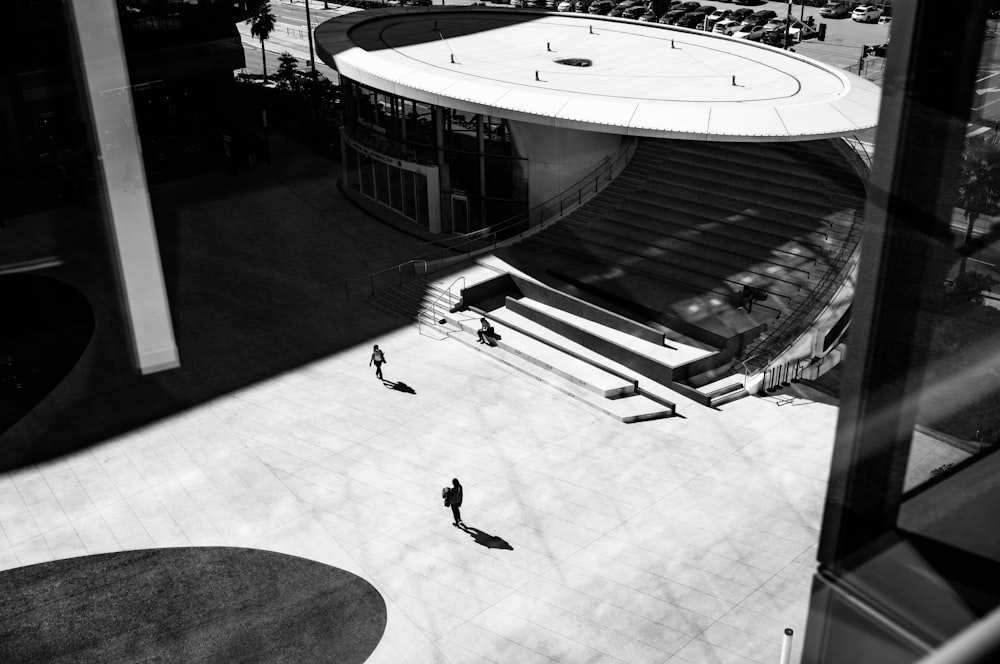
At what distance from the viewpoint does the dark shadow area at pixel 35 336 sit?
2456cm

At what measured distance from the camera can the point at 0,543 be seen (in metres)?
19.1

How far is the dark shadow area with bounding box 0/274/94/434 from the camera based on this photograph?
24562mm

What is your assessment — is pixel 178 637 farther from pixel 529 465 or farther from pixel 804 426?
pixel 804 426

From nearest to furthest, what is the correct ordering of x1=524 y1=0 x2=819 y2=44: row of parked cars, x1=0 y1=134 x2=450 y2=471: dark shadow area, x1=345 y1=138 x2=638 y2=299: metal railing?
1. x1=0 y1=134 x2=450 y2=471: dark shadow area
2. x1=345 y1=138 x2=638 y2=299: metal railing
3. x1=524 y1=0 x2=819 y2=44: row of parked cars

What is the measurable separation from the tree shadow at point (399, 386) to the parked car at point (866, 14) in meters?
55.4

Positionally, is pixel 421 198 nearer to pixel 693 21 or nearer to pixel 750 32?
pixel 750 32

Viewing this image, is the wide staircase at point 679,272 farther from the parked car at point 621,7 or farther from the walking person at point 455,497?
the parked car at point 621,7

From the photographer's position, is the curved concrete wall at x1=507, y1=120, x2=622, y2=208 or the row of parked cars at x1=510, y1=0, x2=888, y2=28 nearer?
the curved concrete wall at x1=507, y1=120, x2=622, y2=208

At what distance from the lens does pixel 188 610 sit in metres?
17.2

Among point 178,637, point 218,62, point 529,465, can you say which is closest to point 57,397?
point 178,637

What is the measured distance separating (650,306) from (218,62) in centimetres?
2660

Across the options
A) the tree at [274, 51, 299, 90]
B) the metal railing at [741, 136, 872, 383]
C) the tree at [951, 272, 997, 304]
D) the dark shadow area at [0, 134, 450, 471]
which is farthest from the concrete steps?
the tree at [274, 51, 299, 90]

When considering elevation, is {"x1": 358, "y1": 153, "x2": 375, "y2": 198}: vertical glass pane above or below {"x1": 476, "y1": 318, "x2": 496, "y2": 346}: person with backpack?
above

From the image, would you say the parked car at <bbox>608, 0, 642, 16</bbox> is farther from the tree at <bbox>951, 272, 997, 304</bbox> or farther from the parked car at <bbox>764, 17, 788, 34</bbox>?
the tree at <bbox>951, 272, 997, 304</bbox>
